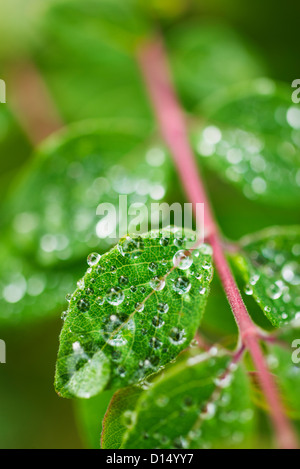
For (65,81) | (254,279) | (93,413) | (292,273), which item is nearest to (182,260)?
(254,279)

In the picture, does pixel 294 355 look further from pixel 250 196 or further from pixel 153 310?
pixel 250 196

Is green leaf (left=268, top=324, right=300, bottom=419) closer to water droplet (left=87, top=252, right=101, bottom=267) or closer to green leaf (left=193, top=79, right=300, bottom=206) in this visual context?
water droplet (left=87, top=252, right=101, bottom=267)

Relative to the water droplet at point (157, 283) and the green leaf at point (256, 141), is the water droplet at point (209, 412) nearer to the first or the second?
the water droplet at point (157, 283)

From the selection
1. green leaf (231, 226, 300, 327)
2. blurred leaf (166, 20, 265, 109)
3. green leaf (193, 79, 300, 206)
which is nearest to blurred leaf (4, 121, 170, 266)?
green leaf (193, 79, 300, 206)

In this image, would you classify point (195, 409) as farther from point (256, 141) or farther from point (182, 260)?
point (256, 141)
